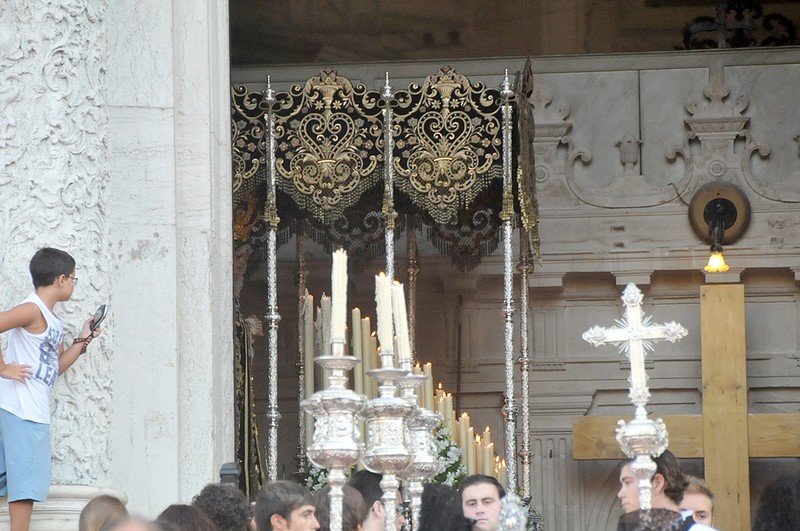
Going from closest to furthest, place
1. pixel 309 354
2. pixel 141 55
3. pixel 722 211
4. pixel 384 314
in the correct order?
1. pixel 384 314
2. pixel 141 55
3. pixel 309 354
4. pixel 722 211

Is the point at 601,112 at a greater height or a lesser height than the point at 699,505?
greater

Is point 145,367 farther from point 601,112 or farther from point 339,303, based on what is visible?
point 601,112

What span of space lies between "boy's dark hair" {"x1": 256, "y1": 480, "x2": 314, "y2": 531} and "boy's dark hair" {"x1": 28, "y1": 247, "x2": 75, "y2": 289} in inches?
73.8

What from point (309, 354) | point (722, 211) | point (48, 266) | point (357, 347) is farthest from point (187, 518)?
point (722, 211)

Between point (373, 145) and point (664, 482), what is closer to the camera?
point (664, 482)

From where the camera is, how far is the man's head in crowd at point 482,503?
820cm

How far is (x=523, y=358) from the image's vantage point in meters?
12.6

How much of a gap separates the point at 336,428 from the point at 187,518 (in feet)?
2.15

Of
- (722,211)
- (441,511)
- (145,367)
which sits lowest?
(441,511)

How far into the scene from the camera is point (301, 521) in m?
6.96

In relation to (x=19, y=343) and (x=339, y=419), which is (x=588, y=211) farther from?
(x=339, y=419)

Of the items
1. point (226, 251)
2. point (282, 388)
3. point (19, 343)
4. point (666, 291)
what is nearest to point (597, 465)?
point (666, 291)

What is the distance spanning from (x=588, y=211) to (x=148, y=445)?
5.27 m

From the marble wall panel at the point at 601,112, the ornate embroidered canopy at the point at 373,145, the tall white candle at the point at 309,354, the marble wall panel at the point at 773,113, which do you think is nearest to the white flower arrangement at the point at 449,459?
the tall white candle at the point at 309,354
